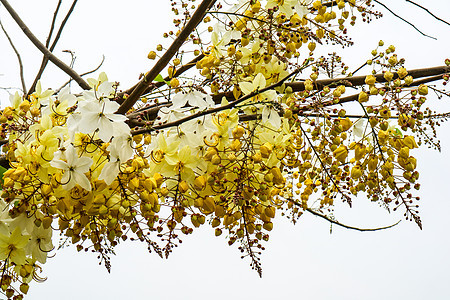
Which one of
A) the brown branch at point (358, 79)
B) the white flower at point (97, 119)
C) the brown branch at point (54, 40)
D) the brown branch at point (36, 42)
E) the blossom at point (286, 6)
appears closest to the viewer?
the white flower at point (97, 119)

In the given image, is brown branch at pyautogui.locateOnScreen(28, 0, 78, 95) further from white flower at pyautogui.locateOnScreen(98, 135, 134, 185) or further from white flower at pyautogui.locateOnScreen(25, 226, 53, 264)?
white flower at pyautogui.locateOnScreen(98, 135, 134, 185)

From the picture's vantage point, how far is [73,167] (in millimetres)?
670

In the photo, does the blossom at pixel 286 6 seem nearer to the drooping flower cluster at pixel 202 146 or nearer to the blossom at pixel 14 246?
the drooping flower cluster at pixel 202 146

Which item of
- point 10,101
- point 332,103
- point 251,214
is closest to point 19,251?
point 10,101

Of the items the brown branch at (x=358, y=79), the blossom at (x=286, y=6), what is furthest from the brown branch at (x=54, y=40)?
the brown branch at (x=358, y=79)

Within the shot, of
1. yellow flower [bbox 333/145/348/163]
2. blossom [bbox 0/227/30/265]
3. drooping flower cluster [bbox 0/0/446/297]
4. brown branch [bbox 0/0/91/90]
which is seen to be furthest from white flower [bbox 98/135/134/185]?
brown branch [bbox 0/0/91/90]

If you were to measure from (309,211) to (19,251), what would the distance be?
0.83 metres

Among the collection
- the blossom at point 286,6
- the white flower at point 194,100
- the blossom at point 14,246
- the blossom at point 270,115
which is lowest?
the blossom at point 14,246

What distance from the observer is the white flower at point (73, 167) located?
0.67 metres

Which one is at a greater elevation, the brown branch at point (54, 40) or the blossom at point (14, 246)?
the brown branch at point (54, 40)

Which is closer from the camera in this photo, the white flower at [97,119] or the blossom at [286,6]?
the white flower at [97,119]

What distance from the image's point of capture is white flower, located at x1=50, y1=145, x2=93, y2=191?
666mm

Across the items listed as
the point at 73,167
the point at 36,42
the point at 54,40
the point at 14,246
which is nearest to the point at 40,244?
the point at 14,246

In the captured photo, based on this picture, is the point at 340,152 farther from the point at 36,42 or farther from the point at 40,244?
the point at 36,42
